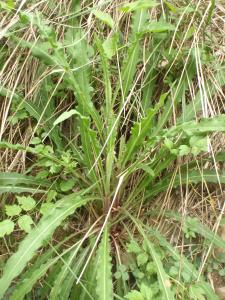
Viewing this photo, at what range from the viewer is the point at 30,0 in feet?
5.56

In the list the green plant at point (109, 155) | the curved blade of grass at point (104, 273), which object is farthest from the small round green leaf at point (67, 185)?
the curved blade of grass at point (104, 273)

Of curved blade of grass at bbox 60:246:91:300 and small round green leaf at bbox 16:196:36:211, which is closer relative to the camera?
curved blade of grass at bbox 60:246:91:300

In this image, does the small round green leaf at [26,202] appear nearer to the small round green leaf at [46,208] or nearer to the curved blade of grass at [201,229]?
the small round green leaf at [46,208]

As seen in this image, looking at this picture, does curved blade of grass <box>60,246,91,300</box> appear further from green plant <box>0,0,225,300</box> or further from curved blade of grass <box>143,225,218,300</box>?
curved blade of grass <box>143,225,218,300</box>

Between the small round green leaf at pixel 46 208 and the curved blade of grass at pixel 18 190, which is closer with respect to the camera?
the small round green leaf at pixel 46 208

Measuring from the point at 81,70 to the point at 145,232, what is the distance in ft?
1.89

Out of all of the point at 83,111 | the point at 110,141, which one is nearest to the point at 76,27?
the point at 83,111

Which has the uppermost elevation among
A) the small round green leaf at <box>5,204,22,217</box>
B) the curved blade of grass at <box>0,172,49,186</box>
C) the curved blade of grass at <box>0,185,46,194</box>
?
the curved blade of grass at <box>0,172,49,186</box>

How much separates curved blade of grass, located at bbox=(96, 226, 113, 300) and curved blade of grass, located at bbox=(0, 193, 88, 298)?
15cm

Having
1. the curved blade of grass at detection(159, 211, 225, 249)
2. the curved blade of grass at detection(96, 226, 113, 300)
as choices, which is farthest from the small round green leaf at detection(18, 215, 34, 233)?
the curved blade of grass at detection(159, 211, 225, 249)

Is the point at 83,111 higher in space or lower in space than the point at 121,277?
higher

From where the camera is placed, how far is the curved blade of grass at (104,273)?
120 cm

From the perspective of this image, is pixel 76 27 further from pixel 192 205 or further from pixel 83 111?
pixel 192 205

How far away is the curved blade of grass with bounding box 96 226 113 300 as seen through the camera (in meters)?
1.20
